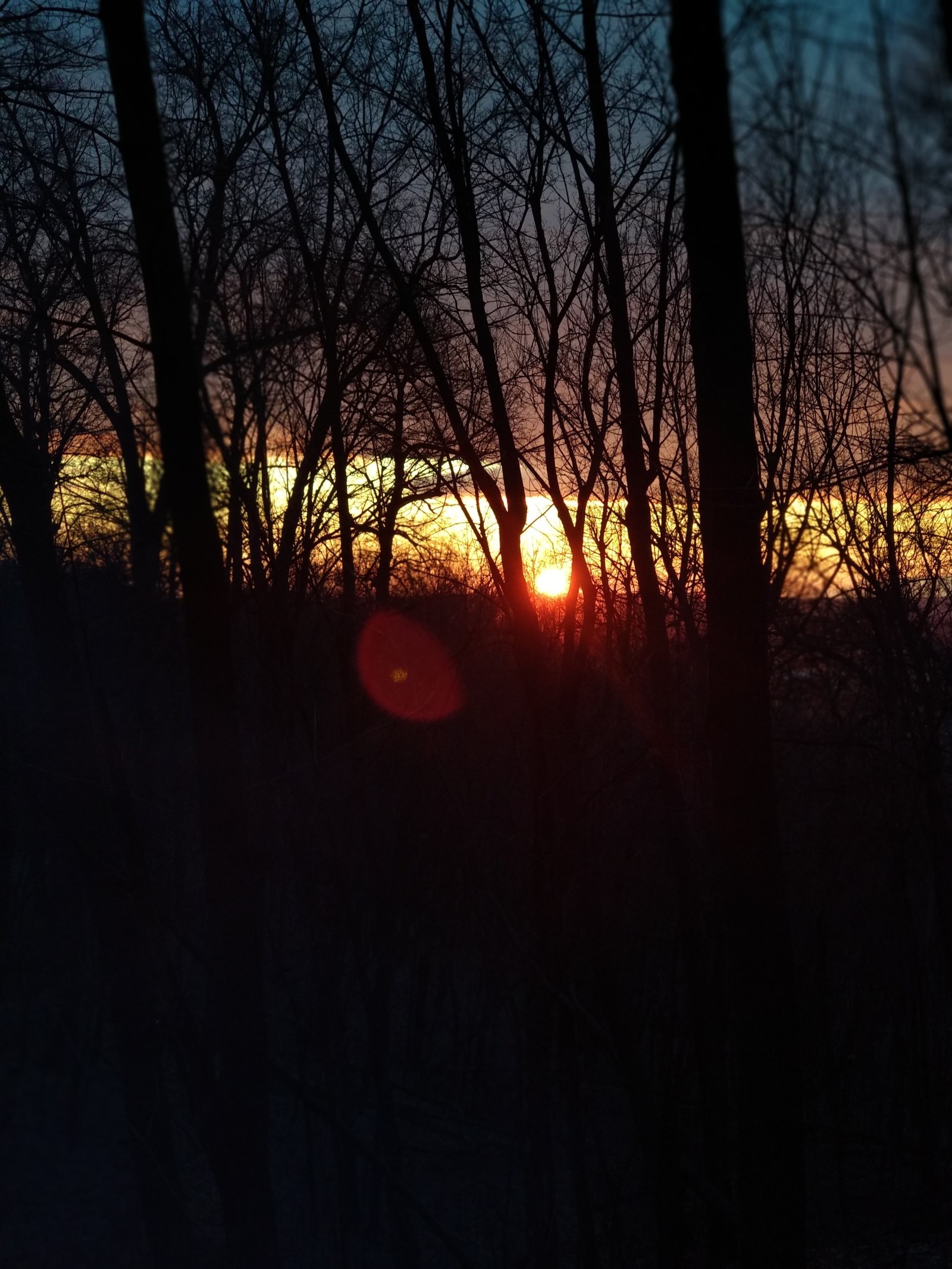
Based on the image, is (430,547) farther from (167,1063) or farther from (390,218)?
(167,1063)

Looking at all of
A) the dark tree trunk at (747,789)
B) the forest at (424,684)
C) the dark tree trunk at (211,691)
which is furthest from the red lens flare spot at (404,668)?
the dark tree trunk at (747,789)

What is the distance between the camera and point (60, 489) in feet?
23.5

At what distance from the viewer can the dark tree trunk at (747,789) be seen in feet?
18.8

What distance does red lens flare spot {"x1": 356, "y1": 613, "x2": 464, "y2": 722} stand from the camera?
10.1 metres

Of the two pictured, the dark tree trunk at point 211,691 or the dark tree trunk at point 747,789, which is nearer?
the dark tree trunk at point 211,691

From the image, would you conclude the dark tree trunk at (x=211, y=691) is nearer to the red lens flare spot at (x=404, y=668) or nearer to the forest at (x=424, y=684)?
the forest at (x=424, y=684)

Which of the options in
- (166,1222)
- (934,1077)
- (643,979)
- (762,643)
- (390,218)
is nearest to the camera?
(762,643)

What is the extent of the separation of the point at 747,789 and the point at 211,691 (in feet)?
9.74

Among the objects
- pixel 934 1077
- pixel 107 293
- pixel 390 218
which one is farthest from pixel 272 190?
pixel 934 1077

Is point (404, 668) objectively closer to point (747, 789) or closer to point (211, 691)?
point (211, 691)

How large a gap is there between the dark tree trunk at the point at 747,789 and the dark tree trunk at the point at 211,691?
2.69m

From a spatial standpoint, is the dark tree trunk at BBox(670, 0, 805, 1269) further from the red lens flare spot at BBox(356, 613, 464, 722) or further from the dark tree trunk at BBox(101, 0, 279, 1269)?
the red lens flare spot at BBox(356, 613, 464, 722)

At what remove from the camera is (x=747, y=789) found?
18.9 feet

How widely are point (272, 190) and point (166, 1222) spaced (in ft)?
25.9
